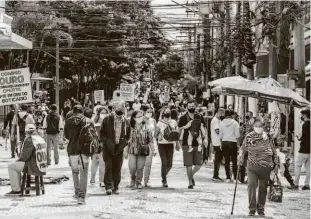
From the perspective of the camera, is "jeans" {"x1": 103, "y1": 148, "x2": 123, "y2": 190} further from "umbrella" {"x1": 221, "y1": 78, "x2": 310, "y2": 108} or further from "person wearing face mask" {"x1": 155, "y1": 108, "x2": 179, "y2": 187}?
"umbrella" {"x1": 221, "y1": 78, "x2": 310, "y2": 108}

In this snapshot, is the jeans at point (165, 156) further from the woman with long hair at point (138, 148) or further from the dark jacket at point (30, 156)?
the dark jacket at point (30, 156)

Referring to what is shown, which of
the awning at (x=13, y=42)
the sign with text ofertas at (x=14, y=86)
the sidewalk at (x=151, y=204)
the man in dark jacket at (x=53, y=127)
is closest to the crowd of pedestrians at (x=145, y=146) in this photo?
the sidewalk at (x=151, y=204)

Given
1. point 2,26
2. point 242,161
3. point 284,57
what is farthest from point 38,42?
point 242,161

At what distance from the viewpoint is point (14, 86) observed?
14.6m

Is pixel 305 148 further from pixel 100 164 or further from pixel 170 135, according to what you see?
pixel 100 164

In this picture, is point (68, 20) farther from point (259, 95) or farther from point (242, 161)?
point (242, 161)

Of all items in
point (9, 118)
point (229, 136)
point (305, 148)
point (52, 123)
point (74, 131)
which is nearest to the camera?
point (74, 131)

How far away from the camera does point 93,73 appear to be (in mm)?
51219

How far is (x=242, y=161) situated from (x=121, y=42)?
36265 millimetres

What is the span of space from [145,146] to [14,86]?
2.93 metres

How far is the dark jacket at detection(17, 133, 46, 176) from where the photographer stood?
12.6 m

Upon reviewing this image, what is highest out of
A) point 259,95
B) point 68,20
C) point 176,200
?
point 68,20

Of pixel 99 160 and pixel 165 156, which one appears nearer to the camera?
pixel 99 160

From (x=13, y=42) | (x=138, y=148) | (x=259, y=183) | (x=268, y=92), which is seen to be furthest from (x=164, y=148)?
(x=13, y=42)
